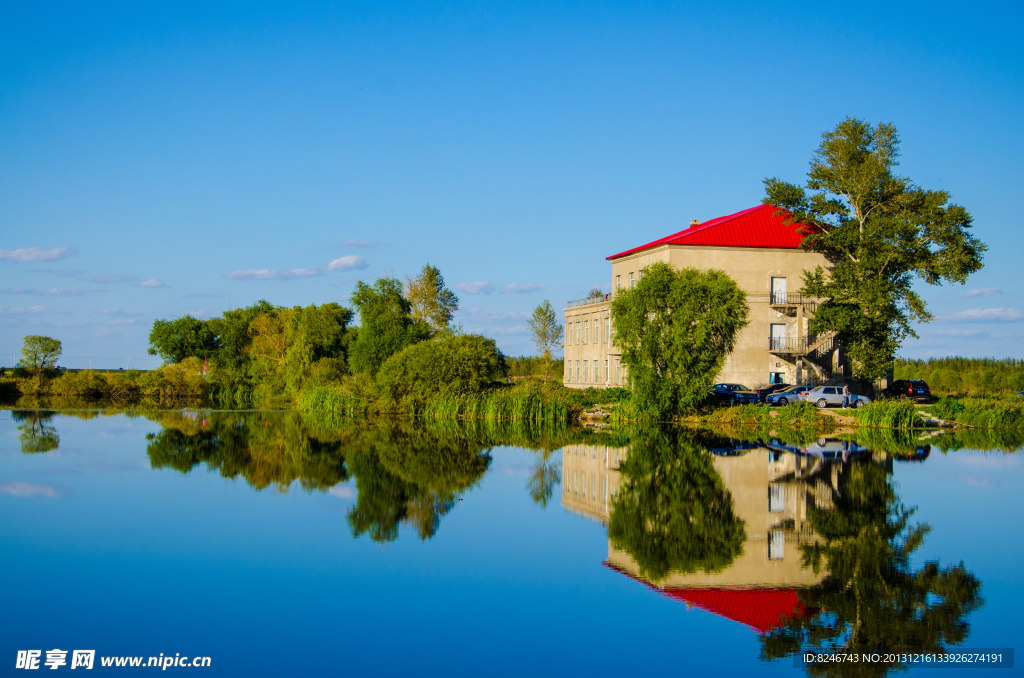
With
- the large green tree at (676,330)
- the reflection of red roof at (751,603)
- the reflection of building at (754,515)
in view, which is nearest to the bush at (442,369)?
the large green tree at (676,330)

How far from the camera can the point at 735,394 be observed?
144ft

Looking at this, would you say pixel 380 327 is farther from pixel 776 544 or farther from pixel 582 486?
pixel 776 544

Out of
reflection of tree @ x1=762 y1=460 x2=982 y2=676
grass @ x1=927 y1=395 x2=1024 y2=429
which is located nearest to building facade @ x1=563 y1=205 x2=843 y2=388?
grass @ x1=927 y1=395 x2=1024 y2=429

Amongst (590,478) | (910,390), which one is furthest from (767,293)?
(590,478)

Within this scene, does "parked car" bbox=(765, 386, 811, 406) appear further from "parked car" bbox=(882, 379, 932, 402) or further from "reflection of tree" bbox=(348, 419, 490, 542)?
"reflection of tree" bbox=(348, 419, 490, 542)

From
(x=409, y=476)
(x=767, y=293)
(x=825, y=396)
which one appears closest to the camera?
(x=409, y=476)

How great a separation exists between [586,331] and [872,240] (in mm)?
23232

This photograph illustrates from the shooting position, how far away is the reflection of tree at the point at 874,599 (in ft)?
25.7

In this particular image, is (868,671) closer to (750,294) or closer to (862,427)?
(862,427)

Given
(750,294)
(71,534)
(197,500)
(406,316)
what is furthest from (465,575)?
(406,316)

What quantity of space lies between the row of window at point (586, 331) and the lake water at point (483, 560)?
35923mm

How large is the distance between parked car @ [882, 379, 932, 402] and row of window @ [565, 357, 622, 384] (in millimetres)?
16592

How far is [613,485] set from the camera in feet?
59.4

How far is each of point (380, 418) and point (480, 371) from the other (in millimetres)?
5865
